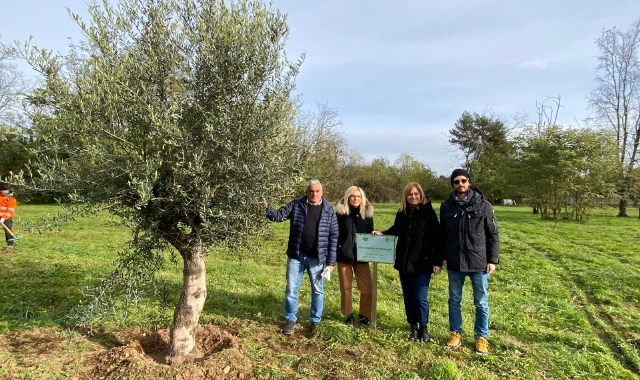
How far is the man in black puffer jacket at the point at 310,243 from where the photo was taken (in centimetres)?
612

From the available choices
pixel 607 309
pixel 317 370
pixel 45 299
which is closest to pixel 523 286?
pixel 607 309

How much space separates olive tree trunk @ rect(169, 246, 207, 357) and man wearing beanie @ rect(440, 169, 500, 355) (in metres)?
3.80

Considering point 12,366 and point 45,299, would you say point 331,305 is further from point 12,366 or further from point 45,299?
point 45,299

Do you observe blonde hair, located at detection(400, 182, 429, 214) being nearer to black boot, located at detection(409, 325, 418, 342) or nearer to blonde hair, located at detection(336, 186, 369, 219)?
blonde hair, located at detection(336, 186, 369, 219)

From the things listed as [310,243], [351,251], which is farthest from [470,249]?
[310,243]

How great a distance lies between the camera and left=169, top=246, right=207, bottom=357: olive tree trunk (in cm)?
510

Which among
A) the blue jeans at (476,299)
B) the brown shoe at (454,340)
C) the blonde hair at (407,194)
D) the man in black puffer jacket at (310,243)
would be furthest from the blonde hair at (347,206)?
the brown shoe at (454,340)

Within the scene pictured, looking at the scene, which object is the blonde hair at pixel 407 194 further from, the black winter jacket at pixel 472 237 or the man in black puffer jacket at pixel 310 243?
the man in black puffer jacket at pixel 310 243

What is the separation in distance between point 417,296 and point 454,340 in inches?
33.2

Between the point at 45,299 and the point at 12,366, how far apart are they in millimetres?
3185

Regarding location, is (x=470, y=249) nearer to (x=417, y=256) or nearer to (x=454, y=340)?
(x=417, y=256)

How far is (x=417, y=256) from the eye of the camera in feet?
19.6

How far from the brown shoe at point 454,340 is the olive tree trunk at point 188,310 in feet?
12.7

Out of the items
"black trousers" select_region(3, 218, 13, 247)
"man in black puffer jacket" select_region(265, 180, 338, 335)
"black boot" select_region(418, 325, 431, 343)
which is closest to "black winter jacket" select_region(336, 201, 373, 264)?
"man in black puffer jacket" select_region(265, 180, 338, 335)
